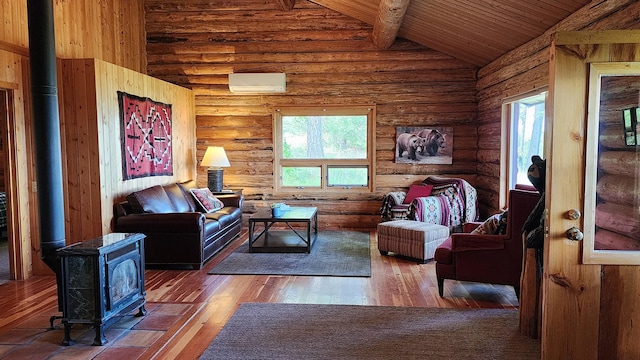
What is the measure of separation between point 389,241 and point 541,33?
2.81 metres

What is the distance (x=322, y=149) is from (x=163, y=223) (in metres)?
3.32

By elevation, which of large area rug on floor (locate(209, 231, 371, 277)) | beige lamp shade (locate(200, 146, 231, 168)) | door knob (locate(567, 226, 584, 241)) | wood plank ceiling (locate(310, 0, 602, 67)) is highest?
wood plank ceiling (locate(310, 0, 602, 67))

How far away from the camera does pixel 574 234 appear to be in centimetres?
225

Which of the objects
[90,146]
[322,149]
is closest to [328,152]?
[322,149]

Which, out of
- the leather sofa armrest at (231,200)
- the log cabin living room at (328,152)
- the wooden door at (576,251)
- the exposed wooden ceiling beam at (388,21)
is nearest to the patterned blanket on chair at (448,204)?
the log cabin living room at (328,152)

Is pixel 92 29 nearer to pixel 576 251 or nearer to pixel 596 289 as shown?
pixel 576 251

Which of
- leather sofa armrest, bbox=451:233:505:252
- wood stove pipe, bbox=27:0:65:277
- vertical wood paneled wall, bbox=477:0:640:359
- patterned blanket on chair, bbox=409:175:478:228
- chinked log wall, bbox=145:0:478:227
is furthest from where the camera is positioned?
chinked log wall, bbox=145:0:478:227

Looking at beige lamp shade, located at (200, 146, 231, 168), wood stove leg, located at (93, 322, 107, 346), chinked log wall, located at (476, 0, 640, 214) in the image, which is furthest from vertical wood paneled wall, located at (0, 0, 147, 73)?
chinked log wall, located at (476, 0, 640, 214)

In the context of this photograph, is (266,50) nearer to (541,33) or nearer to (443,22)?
(443,22)

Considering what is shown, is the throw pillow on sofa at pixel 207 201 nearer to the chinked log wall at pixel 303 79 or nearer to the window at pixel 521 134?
the chinked log wall at pixel 303 79

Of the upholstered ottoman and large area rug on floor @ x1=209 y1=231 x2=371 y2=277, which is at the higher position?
the upholstered ottoman

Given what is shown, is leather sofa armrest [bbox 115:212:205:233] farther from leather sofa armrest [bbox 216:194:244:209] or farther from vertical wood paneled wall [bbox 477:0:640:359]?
vertical wood paneled wall [bbox 477:0:640:359]

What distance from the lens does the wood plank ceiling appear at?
4211mm

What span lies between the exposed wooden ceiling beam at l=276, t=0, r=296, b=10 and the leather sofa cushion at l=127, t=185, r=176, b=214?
335 cm
